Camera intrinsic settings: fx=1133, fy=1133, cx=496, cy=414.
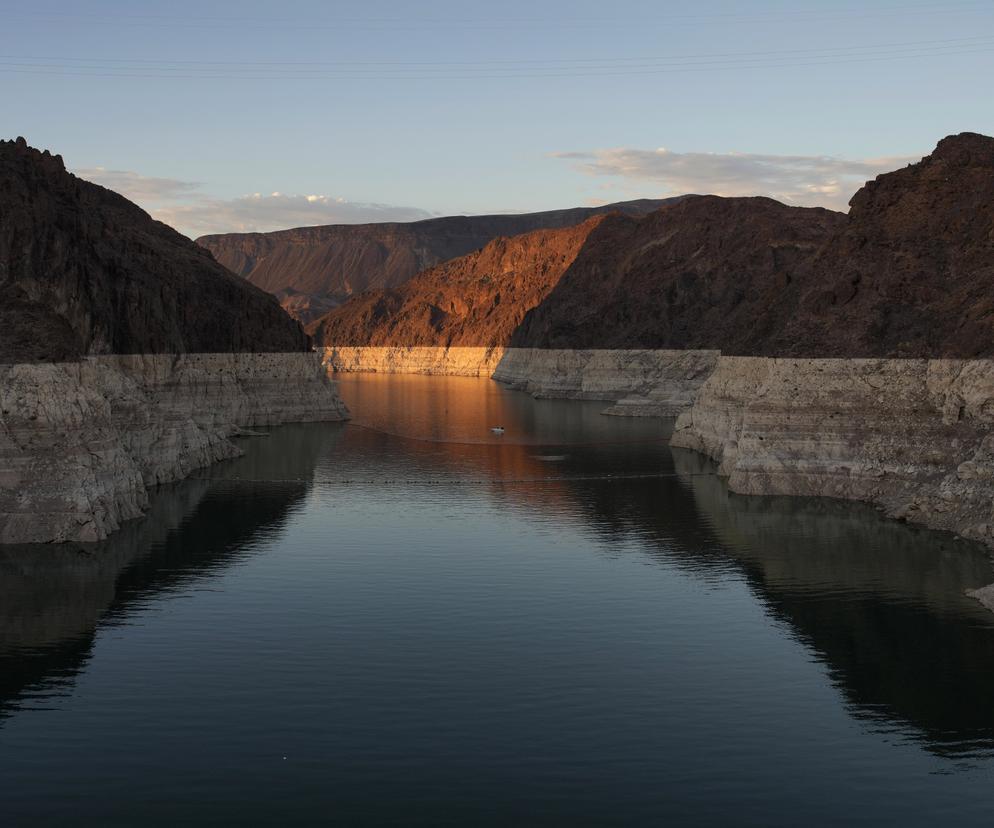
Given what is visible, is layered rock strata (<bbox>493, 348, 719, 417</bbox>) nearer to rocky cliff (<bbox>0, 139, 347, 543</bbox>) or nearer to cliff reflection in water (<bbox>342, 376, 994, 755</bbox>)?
rocky cliff (<bbox>0, 139, 347, 543</bbox>)

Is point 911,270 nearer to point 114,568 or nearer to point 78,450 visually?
point 78,450

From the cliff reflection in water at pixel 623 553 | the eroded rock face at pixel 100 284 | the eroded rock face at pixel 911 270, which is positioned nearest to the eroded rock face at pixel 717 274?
the eroded rock face at pixel 100 284

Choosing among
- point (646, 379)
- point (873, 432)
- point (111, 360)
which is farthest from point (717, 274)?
point (873, 432)

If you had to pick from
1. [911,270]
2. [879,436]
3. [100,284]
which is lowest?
[879,436]

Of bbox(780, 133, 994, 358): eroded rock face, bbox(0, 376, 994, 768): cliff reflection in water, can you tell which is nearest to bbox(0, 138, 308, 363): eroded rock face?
bbox(0, 376, 994, 768): cliff reflection in water

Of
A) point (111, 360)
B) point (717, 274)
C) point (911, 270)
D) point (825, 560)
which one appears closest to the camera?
point (825, 560)

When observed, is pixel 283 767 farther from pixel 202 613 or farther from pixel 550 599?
pixel 550 599

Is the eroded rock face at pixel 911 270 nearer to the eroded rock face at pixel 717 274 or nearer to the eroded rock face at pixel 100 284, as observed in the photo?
the eroded rock face at pixel 100 284
